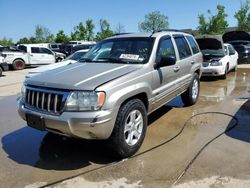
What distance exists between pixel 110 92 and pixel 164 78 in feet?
5.66

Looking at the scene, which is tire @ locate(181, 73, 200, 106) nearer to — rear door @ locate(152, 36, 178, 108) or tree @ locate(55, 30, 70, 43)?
rear door @ locate(152, 36, 178, 108)

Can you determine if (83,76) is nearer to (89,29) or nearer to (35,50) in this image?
(35,50)

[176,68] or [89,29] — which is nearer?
[176,68]

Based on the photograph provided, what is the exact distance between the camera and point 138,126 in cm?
464

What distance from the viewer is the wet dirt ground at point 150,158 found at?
3.76 metres

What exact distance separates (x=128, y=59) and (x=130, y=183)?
86.4 inches

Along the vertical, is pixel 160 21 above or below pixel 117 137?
above

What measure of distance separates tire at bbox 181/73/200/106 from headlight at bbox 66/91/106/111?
12.5 ft

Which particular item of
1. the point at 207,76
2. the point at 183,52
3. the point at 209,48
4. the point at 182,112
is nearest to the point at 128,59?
the point at 183,52

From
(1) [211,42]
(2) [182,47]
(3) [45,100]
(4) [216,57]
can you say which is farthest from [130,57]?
(1) [211,42]

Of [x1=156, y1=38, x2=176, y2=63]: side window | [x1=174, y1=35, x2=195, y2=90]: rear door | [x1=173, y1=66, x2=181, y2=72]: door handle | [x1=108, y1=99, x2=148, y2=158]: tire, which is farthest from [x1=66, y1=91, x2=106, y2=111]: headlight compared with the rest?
[x1=174, y1=35, x2=195, y2=90]: rear door

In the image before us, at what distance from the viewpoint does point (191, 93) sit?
7.35 meters

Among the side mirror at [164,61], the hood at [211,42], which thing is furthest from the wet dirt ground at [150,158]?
the hood at [211,42]

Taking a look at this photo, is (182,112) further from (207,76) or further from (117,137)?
(207,76)
